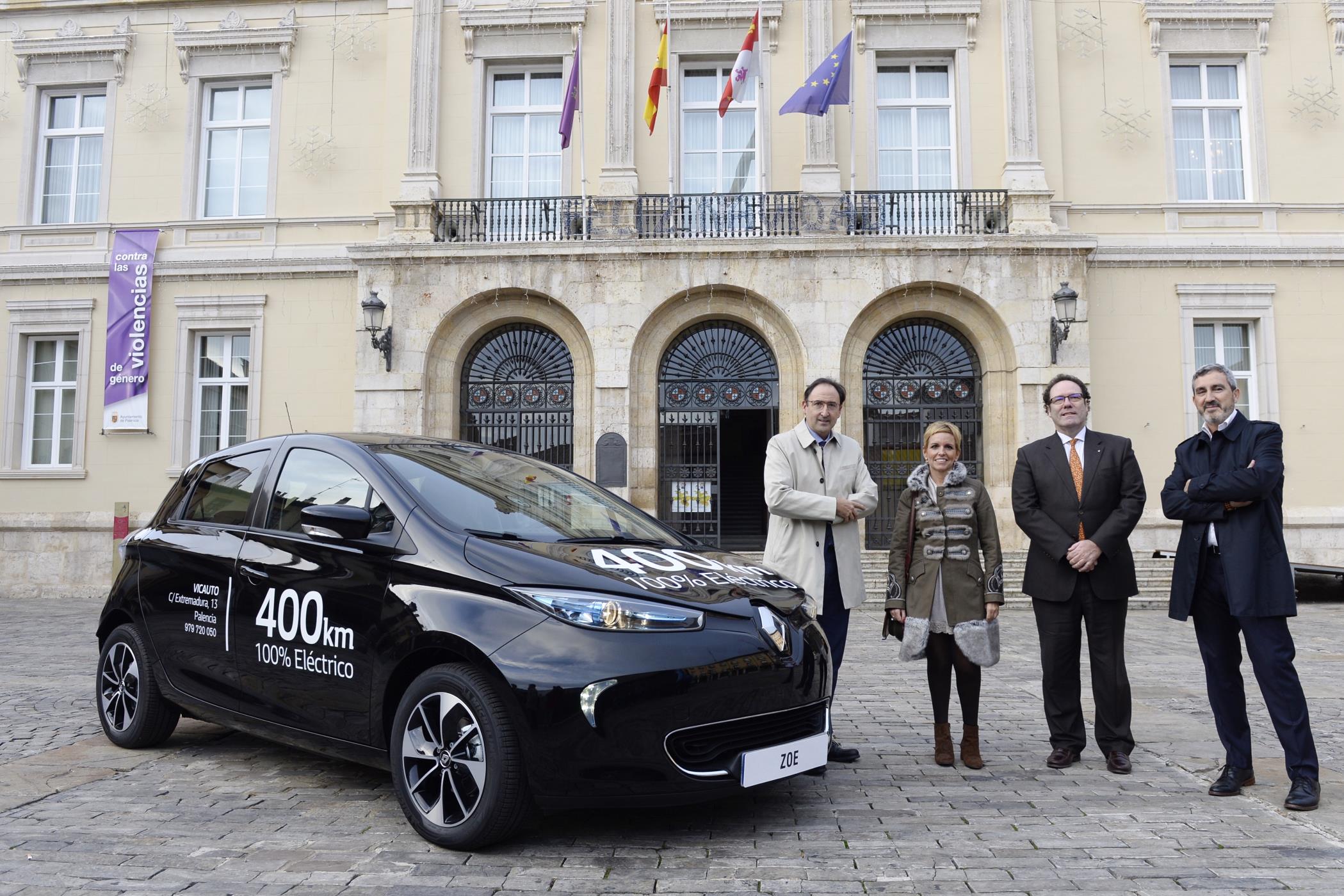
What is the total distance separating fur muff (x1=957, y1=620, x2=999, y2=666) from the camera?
4.89m

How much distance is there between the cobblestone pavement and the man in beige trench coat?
34.8 inches

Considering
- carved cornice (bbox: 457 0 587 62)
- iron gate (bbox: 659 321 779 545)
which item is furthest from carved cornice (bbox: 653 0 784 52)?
iron gate (bbox: 659 321 779 545)

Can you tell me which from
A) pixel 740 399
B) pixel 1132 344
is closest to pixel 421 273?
pixel 740 399

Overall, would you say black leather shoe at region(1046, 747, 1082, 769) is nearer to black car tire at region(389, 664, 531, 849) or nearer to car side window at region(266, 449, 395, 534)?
black car tire at region(389, 664, 531, 849)

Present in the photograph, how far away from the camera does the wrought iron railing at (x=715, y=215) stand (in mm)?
16188

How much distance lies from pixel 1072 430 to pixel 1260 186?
580 inches

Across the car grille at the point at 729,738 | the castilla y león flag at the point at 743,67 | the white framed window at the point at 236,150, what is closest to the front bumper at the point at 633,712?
the car grille at the point at 729,738

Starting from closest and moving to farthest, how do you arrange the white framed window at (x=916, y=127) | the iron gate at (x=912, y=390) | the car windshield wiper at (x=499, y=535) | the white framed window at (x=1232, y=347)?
the car windshield wiper at (x=499, y=535) < the iron gate at (x=912, y=390) < the white framed window at (x=1232, y=347) < the white framed window at (x=916, y=127)

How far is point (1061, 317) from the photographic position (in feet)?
49.1

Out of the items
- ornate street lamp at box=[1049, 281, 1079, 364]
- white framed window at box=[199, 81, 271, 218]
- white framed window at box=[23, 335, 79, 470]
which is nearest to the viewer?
ornate street lamp at box=[1049, 281, 1079, 364]

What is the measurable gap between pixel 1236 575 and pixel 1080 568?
2.40ft

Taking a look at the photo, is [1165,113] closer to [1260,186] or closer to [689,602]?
[1260,186]

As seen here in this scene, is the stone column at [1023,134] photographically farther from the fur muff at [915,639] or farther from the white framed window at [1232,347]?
the fur muff at [915,639]

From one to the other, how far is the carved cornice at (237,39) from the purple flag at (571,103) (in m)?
5.95
